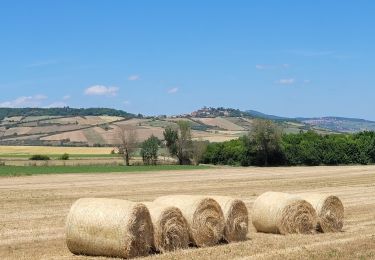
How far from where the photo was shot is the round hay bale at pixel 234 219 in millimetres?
15867

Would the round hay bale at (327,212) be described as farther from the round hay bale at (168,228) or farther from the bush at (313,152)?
the bush at (313,152)

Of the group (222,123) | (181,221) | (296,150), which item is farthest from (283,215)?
(222,123)

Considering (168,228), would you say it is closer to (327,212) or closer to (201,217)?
(201,217)

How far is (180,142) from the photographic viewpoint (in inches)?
3659

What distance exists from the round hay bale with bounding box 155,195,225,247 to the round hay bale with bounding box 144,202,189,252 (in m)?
0.29

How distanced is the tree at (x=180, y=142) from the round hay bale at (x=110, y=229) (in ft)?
257

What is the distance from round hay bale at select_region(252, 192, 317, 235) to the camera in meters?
17.1

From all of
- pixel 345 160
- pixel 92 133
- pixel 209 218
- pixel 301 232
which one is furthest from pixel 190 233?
pixel 92 133

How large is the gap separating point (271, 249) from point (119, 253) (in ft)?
A: 12.0

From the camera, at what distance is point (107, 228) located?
13.1 meters

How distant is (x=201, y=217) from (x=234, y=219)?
1.33 m

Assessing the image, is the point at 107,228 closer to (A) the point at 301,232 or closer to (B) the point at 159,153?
(A) the point at 301,232

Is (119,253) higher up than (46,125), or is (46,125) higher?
(46,125)

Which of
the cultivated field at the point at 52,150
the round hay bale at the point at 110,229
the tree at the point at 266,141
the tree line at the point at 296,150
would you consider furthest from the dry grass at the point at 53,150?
the round hay bale at the point at 110,229
